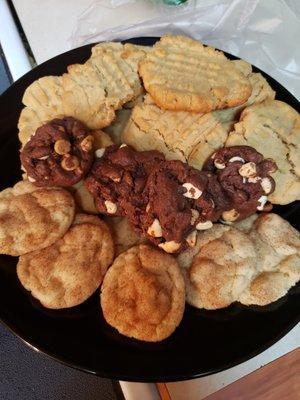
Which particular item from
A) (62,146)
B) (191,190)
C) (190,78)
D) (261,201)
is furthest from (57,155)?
(261,201)

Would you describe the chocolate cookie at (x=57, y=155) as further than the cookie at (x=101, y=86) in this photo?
No

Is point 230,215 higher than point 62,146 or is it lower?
lower

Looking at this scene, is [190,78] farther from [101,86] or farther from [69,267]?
[69,267]

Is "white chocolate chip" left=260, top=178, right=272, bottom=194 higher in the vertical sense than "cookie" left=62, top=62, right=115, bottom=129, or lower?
lower

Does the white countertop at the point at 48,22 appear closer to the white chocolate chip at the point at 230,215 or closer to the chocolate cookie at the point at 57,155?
the chocolate cookie at the point at 57,155

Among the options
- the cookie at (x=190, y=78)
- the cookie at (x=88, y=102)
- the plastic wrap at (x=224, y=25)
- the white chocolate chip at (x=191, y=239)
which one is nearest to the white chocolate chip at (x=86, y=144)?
the cookie at (x=88, y=102)

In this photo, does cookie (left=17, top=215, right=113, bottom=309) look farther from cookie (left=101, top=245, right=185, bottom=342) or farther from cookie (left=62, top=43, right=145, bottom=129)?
cookie (left=62, top=43, right=145, bottom=129)

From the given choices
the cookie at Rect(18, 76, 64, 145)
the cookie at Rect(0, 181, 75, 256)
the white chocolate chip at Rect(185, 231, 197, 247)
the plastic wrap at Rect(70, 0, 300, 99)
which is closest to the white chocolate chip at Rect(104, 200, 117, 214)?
the cookie at Rect(0, 181, 75, 256)
